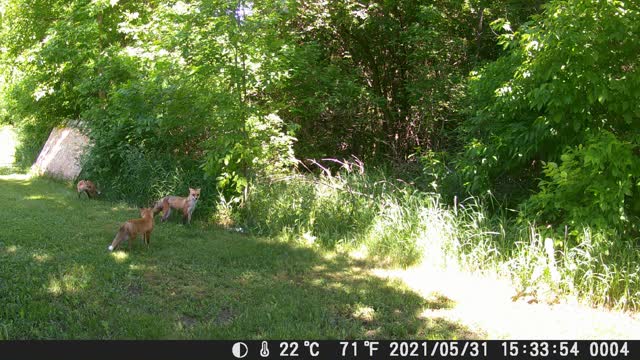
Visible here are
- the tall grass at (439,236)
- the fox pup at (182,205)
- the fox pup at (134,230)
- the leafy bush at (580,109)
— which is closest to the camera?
the tall grass at (439,236)

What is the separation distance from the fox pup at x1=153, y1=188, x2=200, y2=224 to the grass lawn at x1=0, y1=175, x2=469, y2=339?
0.70m

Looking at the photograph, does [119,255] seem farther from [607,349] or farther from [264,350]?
[607,349]

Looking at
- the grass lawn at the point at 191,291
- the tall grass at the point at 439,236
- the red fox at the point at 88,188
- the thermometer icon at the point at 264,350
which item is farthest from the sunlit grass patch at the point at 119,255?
the red fox at the point at 88,188

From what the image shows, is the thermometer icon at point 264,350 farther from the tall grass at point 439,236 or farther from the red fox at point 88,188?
the red fox at point 88,188

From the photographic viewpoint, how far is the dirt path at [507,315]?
4.42 meters

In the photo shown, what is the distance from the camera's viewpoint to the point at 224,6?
8102 mm

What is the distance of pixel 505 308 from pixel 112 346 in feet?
11.6

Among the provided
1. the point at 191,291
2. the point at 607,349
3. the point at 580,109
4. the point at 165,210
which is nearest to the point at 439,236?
the point at 580,109

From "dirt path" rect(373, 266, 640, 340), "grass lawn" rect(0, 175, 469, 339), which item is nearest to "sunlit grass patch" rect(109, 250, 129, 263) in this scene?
"grass lawn" rect(0, 175, 469, 339)

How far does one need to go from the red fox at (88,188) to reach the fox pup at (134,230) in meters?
4.54

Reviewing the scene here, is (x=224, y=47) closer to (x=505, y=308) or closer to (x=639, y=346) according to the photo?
(x=505, y=308)

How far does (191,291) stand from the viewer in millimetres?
5293

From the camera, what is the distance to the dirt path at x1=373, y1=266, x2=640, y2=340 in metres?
4.42

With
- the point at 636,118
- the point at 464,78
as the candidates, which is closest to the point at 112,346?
the point at 636,118
